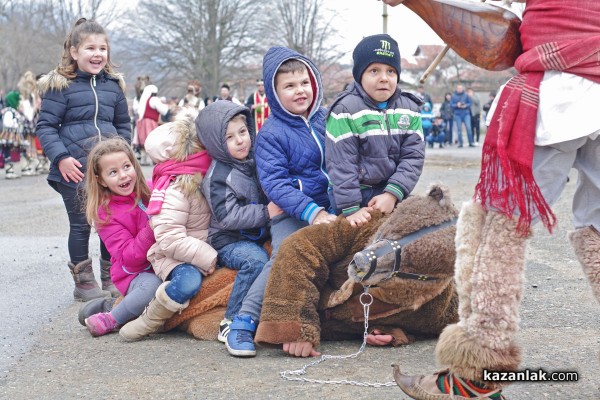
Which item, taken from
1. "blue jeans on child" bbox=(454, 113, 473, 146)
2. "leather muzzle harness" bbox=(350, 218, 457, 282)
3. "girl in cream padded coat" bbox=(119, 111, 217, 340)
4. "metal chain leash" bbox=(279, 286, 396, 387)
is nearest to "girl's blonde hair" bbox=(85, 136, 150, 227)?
"girl in cream padded coat" bbox=(119, 111, 217, 340)

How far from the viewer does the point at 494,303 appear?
2.76m

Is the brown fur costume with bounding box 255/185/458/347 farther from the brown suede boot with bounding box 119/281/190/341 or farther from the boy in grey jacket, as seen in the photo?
the brown suede boot with bounding box 119/281/190/341

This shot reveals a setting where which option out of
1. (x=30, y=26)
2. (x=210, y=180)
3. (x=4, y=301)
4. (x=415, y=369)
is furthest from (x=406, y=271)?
(x=30, y=26)

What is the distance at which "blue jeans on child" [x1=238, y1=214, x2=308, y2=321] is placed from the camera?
417 cm

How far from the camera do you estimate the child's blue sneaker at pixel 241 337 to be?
3.93m

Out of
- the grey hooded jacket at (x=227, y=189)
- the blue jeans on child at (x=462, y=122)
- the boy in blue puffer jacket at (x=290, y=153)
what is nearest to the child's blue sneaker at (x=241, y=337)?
the boy in blue puffer jacket at (x=290, y=153)

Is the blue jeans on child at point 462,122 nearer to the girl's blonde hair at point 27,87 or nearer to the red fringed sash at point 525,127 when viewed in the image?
the girl's blonde hair at point 27,87

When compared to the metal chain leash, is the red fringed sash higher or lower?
higher

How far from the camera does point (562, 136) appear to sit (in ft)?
8.75

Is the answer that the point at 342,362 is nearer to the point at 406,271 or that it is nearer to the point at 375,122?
the point at 406,271

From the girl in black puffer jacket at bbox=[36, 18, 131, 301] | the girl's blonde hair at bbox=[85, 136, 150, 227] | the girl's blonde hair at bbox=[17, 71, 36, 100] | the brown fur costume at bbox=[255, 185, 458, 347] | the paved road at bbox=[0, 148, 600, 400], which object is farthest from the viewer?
the girl's blonde hair at bbox=[17, 71, 36, 100]

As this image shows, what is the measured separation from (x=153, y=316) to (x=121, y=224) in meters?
0.70

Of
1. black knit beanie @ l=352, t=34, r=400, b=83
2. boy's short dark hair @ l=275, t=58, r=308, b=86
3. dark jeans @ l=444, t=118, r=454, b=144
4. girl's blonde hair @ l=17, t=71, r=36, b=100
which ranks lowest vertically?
dark jeans @ l=444, t=118, r=454, b=144

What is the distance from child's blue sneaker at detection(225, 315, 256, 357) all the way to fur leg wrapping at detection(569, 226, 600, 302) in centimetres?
170
